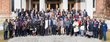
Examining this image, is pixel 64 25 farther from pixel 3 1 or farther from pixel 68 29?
pixel 3 1

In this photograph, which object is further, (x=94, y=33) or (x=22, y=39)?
(x=94, y=33)

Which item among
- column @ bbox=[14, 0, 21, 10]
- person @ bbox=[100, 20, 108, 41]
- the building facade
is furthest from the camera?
the building facade

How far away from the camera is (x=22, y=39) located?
15969 millimetres

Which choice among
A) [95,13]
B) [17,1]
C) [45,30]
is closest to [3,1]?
[17,1]

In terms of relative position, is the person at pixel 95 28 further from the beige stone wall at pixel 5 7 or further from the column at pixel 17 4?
the beige stone wall at pixel 5 7

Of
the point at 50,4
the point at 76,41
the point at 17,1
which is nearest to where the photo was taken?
the point at 76,41

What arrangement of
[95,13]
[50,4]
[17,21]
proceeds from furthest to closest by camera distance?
1. [50,4]
2. [95,13]
3. [17,21]

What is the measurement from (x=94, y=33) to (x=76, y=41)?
8346 millimetres

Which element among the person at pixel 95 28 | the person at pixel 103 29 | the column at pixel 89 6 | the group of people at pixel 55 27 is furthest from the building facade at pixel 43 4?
the person at pixel 103 29

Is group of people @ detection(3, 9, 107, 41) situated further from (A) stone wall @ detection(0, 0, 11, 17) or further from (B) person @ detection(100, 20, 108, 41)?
(A) stone wall @ detection(0, 0, 11, 17)

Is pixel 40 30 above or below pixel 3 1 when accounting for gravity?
below

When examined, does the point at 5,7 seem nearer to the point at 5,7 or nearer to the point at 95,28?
the point at 5,7

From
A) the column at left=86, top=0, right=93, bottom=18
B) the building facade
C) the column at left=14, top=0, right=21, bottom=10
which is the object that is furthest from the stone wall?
the column at left=86, top=0, right=93, bottom=18

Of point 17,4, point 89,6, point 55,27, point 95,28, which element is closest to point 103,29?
point 95,28
